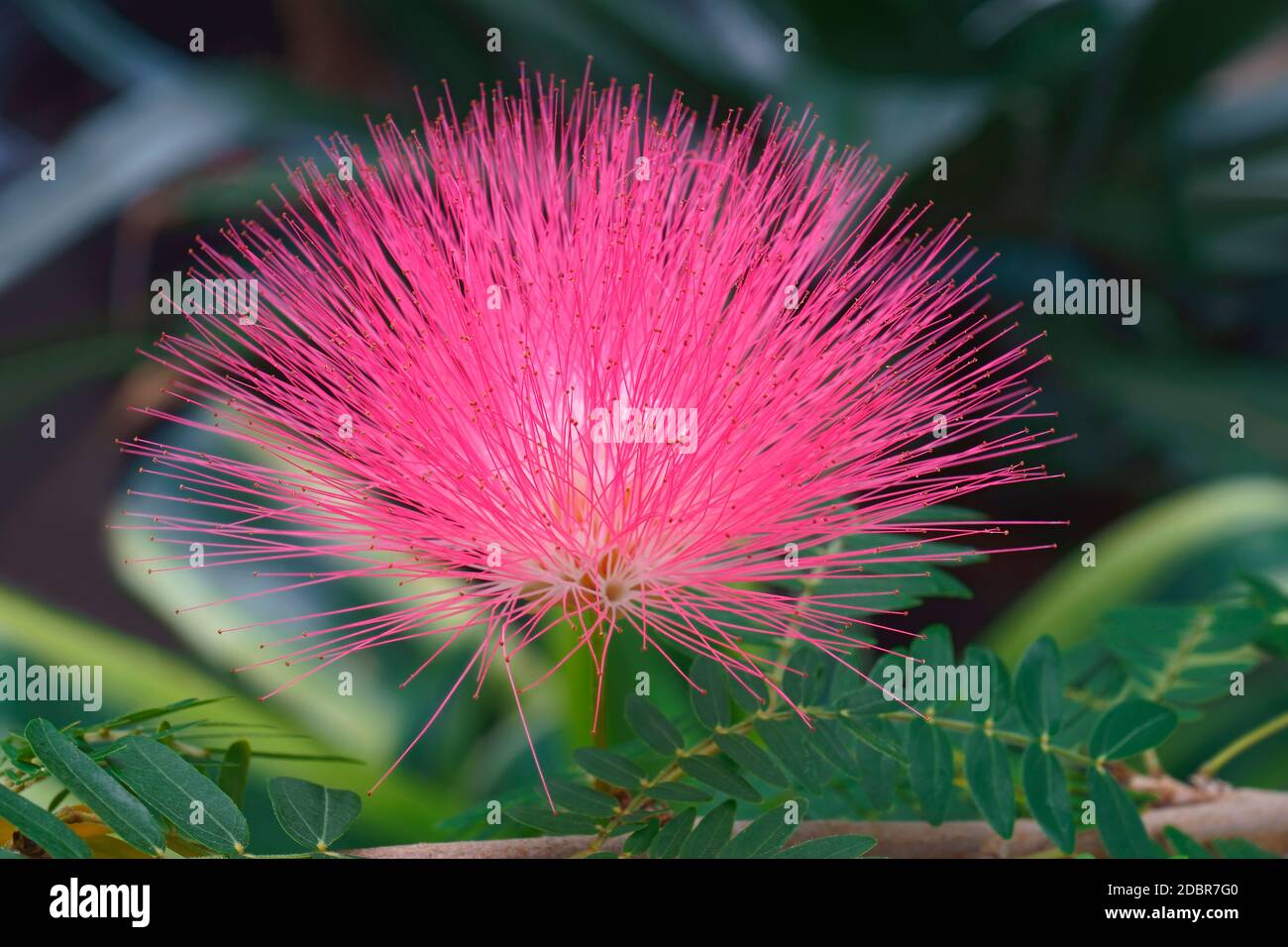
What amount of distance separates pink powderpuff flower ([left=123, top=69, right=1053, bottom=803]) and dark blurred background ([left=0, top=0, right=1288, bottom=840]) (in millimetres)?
563

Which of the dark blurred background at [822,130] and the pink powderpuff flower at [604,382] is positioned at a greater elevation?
the dark blurred background at [822,130]

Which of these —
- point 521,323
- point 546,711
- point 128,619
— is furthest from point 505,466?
point 128,619

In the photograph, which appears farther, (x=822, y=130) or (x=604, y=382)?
(x=822, y=130)

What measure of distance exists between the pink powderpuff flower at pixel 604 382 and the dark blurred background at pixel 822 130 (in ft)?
1.85

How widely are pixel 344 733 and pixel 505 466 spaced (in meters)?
0.61

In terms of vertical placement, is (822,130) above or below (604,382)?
above

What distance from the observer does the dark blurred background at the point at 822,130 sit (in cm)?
117

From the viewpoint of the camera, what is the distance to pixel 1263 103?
1444 millimetres

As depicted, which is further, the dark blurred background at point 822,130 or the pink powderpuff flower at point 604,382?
the dark blurred background at point 822,130

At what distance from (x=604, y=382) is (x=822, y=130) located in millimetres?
844

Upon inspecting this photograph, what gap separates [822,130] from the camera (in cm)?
112

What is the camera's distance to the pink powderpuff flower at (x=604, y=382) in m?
0.37
